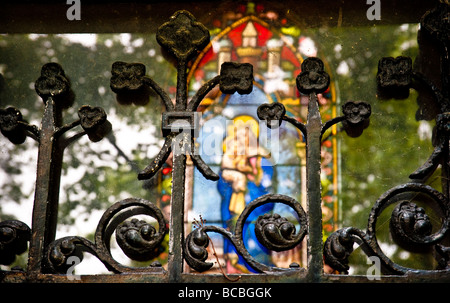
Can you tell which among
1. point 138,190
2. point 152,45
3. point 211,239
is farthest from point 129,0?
point 211,239

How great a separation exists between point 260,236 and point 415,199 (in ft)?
2.04

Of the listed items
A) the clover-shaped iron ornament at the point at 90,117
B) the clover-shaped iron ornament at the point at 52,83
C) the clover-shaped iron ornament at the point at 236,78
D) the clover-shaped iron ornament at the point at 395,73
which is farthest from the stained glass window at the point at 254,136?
the clover-shaped iron ornament at the point at 52,83

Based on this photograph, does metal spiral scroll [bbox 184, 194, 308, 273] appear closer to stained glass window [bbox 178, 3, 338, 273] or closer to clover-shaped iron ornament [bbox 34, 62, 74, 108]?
stained glass window [bbox 178, 3, 338, 273]

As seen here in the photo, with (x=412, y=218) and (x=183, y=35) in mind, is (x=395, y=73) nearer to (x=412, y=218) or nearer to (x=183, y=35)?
(x=412, y=218)

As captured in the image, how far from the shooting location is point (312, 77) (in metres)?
2.58

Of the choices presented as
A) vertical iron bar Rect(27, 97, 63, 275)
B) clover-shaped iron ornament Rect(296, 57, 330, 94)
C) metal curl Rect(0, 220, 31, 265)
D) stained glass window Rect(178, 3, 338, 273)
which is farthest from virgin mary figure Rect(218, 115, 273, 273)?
metal curl Rect(0, 220, 31, 265)

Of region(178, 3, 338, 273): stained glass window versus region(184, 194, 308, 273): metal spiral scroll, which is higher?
region(178, 3, 338, 273): stained glass window

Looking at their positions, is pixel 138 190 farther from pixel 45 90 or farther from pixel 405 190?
pixel 405 190

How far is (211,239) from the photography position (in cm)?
256

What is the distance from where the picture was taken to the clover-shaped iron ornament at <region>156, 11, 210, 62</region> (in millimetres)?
2684

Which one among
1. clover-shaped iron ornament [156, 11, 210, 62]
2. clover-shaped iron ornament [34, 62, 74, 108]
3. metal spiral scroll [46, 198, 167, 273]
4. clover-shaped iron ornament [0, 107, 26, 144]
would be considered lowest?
metal spiral scroll [46, 198, 167, 273]

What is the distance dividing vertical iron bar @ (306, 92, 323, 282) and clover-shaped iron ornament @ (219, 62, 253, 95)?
0.84 feet
